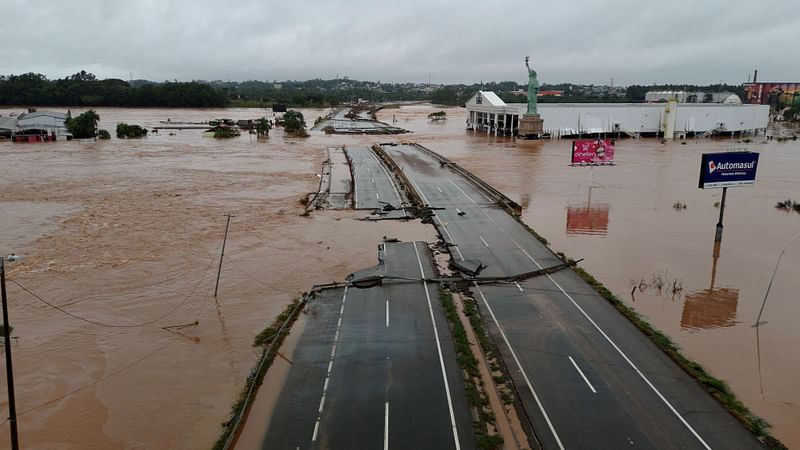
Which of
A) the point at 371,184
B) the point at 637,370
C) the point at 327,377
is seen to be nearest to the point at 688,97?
the point at 371,184

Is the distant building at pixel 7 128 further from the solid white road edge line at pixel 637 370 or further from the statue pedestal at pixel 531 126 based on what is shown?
the solid white road edge line at pixel 637 370

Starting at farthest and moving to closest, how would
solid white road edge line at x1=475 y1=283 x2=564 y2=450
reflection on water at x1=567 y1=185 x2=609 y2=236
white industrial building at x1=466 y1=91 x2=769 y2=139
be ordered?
white industrial building at x1=466 y1=91 x2=769 y2=139 → reflection on water at x1=567 y1=185 x2=609 y2=236 → solid white road edge line at x1=475 y1=283 x2=564 y2=450

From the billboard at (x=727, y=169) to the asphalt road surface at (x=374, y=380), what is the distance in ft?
52.7

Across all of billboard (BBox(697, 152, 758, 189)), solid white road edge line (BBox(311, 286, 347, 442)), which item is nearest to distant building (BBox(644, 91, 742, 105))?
billboard (BBox(697, 152, 758, 189))

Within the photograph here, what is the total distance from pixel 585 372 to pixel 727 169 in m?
18.2

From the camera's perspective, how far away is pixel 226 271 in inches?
977

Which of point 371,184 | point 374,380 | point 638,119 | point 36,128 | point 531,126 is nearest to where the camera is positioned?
point 374,380

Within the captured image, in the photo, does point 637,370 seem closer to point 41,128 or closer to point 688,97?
point 41,128

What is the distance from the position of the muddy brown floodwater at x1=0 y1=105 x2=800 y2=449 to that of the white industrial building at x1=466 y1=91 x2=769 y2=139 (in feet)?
105

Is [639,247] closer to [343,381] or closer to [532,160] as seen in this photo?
[343,381]

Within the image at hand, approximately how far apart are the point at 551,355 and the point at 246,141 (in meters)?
72.9

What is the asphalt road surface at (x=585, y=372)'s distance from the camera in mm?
12961

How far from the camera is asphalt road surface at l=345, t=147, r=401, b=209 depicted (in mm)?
38344

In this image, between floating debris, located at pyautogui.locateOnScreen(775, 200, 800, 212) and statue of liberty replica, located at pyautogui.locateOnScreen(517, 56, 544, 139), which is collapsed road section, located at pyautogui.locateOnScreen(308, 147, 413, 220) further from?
statue of liberty replica, located at pyautogui.locateOnScreen(517, 56, 544, 139)
